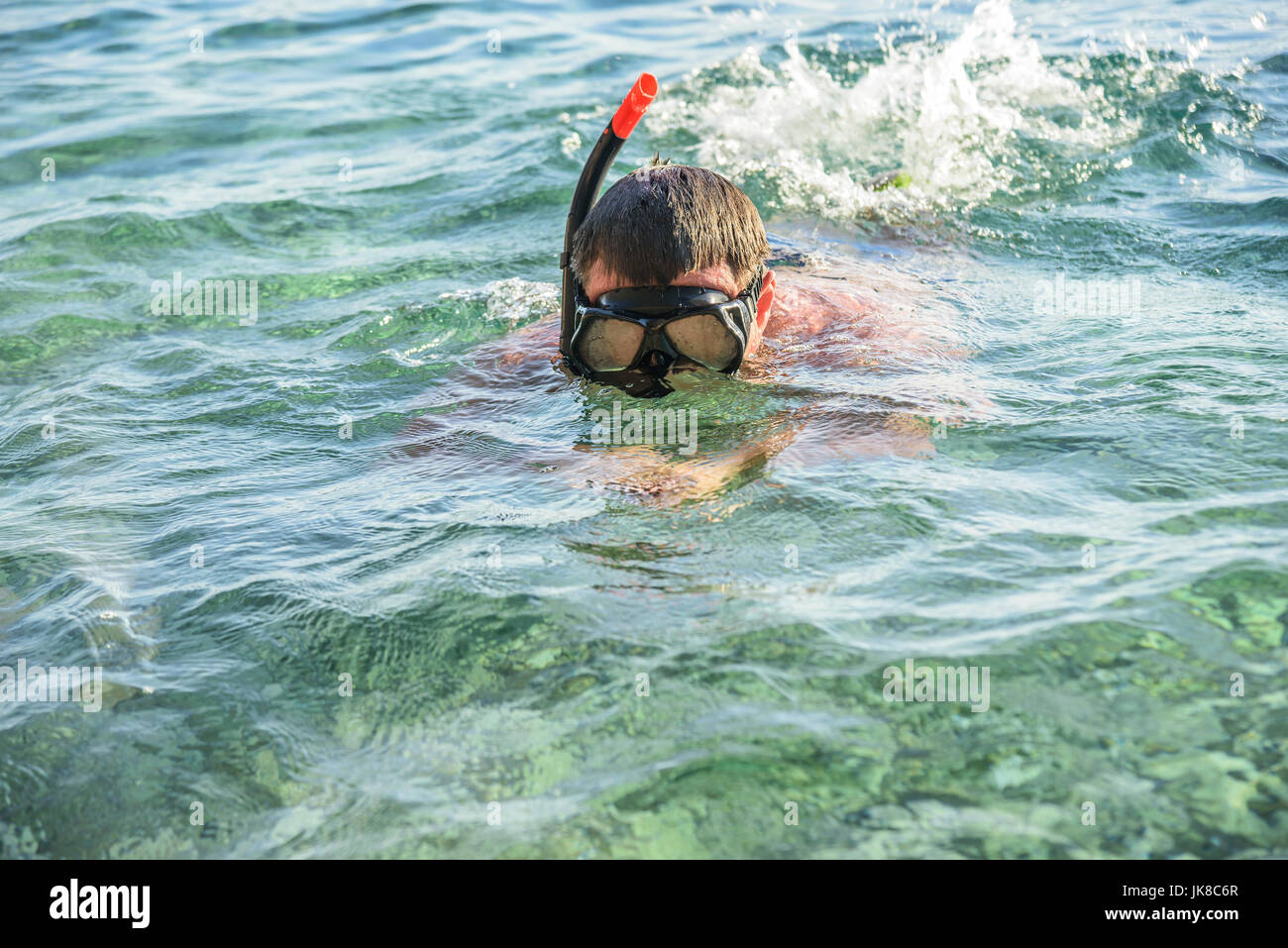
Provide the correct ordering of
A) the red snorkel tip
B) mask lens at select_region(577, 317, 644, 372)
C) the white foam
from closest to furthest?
the red snorkel tip → mask lens at select_region(577, 317, 644, 372) → the white foam

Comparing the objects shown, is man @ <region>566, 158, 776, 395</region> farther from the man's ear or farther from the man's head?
the man's ear

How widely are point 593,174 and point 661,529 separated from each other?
3.47 ft

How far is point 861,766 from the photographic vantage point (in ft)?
6.68

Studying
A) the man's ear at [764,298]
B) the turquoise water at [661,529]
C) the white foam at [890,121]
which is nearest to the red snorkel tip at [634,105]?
the man's ear at [764,298]

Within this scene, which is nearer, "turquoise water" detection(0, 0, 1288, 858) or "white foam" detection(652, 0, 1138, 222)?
"turquoise water" detection(0, 0, 1288, 858)

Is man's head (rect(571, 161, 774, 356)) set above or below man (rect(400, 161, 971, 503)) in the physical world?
above

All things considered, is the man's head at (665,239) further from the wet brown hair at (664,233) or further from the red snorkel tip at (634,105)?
the red snorkel tip at (634,105)

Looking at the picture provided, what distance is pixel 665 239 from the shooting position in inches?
126

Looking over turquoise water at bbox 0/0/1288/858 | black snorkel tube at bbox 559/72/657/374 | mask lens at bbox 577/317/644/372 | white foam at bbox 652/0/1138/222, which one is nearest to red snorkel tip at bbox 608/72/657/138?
black snorkel tube at bbox 559/72/657/374

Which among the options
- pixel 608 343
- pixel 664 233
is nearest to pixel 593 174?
pixel 664 233

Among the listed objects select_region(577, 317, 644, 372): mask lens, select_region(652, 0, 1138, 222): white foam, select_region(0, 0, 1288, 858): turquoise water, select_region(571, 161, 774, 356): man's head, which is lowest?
select_region(0, 0, 1288, 858): turquoise water

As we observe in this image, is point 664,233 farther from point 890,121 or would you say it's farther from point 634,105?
point 890,121

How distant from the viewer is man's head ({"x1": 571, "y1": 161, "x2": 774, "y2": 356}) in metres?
3.17

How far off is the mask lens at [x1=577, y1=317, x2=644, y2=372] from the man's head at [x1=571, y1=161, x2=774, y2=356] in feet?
0.40
